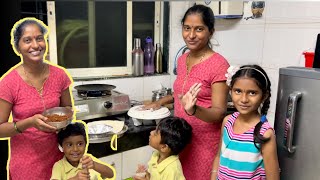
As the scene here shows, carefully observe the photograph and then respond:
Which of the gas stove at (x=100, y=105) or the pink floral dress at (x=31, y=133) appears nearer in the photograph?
the pink floral dress at (x=31, y=133)

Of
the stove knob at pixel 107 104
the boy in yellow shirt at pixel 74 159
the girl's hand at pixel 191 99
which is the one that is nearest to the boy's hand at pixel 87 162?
the boy in yellow shirt at pixel 74 159

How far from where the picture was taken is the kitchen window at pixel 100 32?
1849 mm

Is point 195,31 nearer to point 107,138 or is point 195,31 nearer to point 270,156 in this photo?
point 270,156

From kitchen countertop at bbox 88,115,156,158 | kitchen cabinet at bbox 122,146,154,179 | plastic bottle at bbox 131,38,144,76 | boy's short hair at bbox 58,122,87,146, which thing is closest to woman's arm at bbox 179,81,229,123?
boy's short hair at bbox 58,122,87,146

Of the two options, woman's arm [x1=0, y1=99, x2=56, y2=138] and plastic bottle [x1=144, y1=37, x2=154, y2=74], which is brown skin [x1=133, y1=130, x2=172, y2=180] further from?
plastic bottle [x1=144, y1=37, x2=154, y2=74]

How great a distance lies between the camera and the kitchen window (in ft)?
6.07

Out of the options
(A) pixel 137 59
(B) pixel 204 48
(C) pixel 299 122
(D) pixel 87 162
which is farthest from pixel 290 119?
(A) pixel 137 59

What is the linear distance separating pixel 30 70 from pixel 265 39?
150 centimetres

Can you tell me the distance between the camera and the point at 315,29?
1547 mm

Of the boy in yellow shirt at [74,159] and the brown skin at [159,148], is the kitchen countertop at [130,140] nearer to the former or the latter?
the brown skin at [159,148]

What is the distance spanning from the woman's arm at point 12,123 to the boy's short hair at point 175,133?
21.8 inches

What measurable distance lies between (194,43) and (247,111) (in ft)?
0.98

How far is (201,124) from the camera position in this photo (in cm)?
113

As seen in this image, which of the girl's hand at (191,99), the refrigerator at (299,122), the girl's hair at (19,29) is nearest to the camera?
the girl's hair at (19,29)
